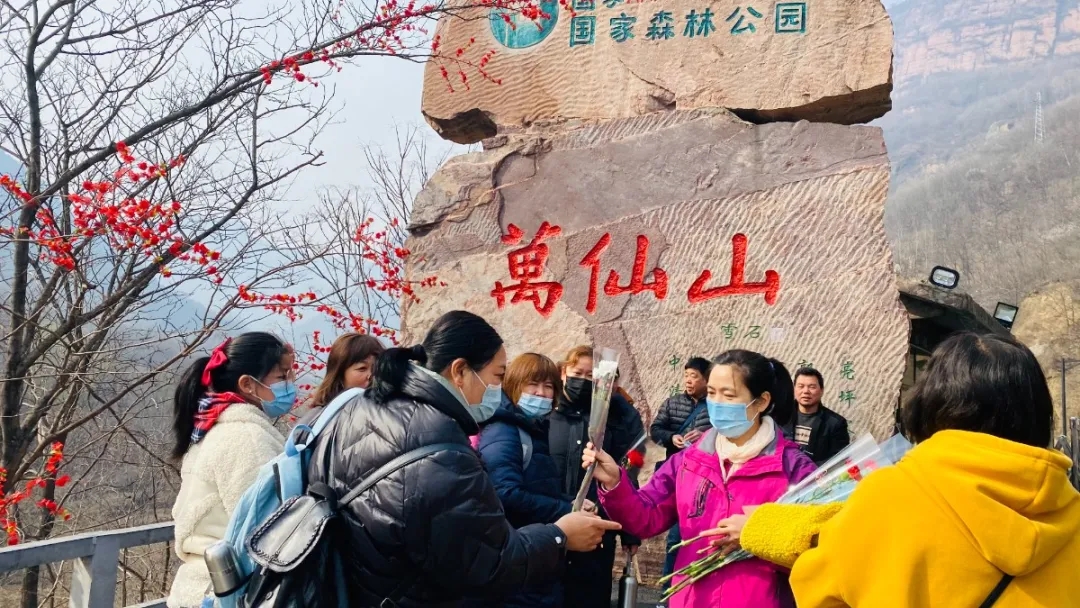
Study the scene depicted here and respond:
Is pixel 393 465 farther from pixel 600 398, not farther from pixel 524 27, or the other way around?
pixel 524 27

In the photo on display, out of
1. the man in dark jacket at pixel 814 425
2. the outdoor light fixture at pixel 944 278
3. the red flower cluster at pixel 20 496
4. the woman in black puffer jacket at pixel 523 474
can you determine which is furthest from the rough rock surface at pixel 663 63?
the red flower cluster at pixel 20 496

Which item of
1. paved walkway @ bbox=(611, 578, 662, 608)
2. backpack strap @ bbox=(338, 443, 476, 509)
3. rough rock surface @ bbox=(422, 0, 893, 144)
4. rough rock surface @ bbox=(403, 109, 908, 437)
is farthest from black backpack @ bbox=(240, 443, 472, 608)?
rough rock surface @ bbox=(422, 0, 893, 144)

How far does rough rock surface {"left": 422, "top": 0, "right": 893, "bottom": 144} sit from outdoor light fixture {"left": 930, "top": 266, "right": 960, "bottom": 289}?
2.31 m

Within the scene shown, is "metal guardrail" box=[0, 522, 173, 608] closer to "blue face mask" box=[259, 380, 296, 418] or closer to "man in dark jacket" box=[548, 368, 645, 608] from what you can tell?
"blue face mask" box=[259, 380, 296, 418]

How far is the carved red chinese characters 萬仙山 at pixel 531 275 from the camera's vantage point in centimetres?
491

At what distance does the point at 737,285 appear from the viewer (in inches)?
182

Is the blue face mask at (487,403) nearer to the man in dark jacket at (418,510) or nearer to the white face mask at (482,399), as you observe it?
the white face mask at (482,399)

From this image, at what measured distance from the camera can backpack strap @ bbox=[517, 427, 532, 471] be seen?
8.73ft

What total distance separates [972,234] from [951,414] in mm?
39698

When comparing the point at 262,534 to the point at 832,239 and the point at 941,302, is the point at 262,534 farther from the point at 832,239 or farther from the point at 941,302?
the point at 941,302

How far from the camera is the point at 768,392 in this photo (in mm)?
2369

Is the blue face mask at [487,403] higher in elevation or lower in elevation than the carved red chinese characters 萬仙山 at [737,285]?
higher

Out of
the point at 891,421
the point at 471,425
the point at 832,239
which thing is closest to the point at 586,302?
the point at 832,239

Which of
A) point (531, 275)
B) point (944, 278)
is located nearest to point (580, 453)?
point (531, 275)
